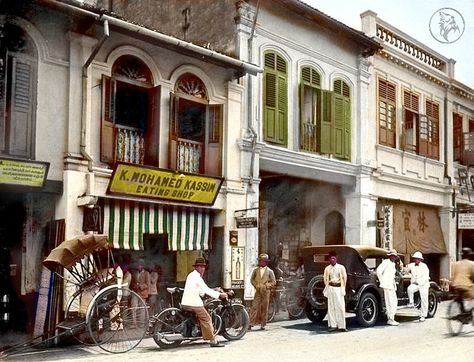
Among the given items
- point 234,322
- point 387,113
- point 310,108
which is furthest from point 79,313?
point 387,113

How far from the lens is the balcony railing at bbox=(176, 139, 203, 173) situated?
1173 cm

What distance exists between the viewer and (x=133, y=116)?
37.0 feet

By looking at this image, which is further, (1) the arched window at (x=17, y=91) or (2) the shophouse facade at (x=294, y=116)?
(2) the shophouse facade at (x=294, y=116)

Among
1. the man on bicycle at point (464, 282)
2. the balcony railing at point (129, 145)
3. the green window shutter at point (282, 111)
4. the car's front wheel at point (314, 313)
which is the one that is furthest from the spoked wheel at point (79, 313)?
the green window shutter at point (282, 111)

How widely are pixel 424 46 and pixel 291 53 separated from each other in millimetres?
6332

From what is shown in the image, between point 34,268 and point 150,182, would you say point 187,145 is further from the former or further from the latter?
point 34,268

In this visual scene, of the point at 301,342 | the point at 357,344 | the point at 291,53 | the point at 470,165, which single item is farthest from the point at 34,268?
the point at 470,165

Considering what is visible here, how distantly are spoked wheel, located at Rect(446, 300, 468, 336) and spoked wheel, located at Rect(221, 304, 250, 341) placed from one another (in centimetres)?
361

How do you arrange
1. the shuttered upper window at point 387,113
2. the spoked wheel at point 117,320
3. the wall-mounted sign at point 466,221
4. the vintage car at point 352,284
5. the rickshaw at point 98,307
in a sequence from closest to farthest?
the rickshaw at point 98,307
the spoked wheel at point 117,320
the vintage car at point 352,284
the shuttered upper window at point 387,113
the wall-mounted sign at point 466,221

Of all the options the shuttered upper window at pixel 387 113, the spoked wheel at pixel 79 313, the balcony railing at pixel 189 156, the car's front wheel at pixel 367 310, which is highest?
the shuttered upper window at pixel 387 113

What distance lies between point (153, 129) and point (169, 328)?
399cm

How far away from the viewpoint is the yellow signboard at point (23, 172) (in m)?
8.97

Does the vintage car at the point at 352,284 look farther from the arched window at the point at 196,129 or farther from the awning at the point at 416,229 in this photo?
the awning at the point at 416,229

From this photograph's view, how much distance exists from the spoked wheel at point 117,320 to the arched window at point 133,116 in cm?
300
